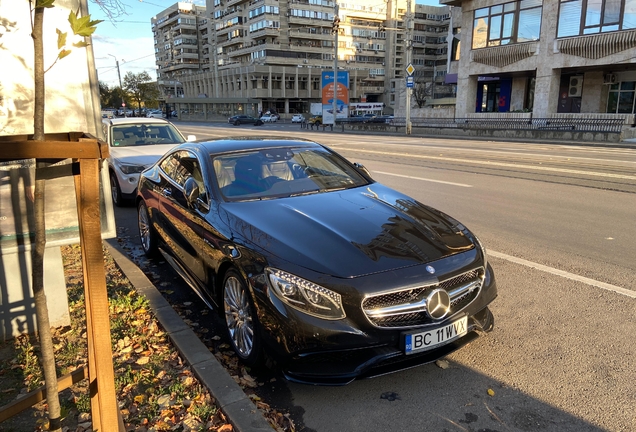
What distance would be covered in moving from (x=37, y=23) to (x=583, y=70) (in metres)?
37.8

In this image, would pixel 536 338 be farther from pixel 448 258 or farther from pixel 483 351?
pixel 448 258

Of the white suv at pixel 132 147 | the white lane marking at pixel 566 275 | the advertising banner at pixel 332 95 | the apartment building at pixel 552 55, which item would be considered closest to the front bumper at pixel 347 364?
the white lane marking at pixel 566 275

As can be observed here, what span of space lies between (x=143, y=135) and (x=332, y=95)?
116 ft

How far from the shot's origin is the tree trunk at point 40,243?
69.7 inches

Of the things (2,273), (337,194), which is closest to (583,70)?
(337,194)

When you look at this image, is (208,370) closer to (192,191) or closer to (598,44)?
(192,191)

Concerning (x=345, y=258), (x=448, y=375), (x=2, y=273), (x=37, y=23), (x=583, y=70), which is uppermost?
(x=583, y=70)

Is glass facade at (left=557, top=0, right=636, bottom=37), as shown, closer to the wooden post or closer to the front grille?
the front grille

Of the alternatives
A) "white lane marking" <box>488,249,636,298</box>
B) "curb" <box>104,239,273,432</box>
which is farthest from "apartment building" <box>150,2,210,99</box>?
"curb" <box>104,239,273,432</box>

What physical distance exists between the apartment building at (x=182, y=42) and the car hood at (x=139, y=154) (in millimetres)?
118575

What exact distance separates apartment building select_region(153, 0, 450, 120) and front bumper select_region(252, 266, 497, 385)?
86.4m

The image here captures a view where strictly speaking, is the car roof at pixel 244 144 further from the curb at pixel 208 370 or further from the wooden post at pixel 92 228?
the wooden post at pixel 92 228

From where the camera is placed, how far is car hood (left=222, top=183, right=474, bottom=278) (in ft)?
10.5

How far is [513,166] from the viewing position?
13883 millimetres
